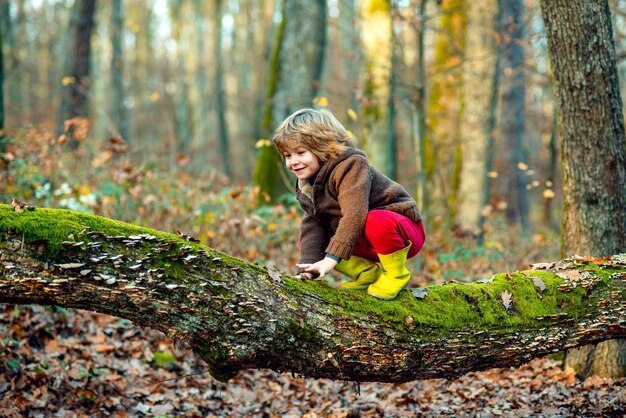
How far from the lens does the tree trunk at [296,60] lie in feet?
34.1

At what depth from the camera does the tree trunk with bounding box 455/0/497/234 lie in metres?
11.8

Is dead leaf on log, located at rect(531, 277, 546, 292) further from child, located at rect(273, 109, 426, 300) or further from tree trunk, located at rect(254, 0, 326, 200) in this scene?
tree trunk, located at rect(254, 0, 326, 200)

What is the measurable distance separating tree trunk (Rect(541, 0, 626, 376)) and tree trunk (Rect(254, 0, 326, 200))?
5.97 m

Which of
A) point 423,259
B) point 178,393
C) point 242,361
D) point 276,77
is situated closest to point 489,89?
point 276,77

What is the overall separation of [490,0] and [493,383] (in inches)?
363

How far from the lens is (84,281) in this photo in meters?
2.91

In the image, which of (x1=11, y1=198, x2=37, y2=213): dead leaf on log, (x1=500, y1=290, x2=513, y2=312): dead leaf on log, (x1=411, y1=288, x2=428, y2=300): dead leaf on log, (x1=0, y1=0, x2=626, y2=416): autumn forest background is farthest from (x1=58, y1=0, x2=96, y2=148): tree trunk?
(x1=500, y1=290, x2=513, y2=312): dead leaf on log

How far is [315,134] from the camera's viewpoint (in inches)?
144

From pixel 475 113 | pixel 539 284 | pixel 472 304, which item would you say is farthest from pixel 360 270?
pixel 475 113

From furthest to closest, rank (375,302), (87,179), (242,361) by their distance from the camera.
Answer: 1. (87,179)
2. (375,302)
3. (242,361)

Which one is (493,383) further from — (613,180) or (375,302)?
(375,302)

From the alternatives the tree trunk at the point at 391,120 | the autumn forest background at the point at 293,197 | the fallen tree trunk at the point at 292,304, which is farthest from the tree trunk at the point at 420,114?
the fallen tree trunk at the point at 292,304

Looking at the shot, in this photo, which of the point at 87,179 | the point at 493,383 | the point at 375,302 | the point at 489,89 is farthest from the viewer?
the point at 489,89

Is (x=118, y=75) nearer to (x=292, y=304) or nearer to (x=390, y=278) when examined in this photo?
(x=390, y=278)
